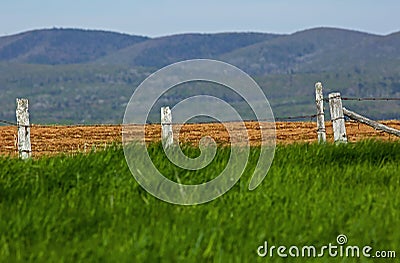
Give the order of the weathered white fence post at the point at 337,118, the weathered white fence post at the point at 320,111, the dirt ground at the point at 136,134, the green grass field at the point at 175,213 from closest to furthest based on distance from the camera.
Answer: the green grass field at the point at 175,213, the weathered white fence post at the point at 337,118, the weathered white fence post at the point at 320,111, the dirt ground at the point at 136,134

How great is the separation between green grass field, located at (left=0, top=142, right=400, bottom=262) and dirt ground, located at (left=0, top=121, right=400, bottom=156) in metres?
12.4

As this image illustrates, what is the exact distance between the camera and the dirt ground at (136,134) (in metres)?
24.8

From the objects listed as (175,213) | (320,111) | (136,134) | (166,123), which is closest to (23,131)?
(166,123)

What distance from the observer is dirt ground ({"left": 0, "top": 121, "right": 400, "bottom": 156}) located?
81.3 ft

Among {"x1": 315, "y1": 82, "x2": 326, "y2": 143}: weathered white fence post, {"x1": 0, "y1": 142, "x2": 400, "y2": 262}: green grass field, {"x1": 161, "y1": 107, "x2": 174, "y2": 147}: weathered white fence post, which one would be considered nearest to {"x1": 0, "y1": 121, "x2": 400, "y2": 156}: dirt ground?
{"x1": 315, "y1": 82, "x2": 326, "y2": 143}: weathered white fence post

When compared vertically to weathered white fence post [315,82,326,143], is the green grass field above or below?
below

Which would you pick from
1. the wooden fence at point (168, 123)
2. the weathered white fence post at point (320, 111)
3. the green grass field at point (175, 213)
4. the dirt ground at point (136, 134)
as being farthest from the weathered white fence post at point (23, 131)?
the weathered white fence post at point (320, 111)

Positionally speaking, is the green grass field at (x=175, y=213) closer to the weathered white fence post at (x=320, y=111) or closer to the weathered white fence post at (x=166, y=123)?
the weathered white fence post at (x=166, y=123)

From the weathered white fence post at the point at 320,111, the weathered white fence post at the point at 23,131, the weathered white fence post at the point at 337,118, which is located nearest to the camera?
the weathered white fence post at the point at 23,131

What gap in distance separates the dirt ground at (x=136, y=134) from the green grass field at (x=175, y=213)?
12429mm

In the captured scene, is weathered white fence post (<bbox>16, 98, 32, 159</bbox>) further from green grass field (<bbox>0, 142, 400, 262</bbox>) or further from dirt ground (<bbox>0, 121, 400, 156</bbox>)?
dirt ground (<bbox>0, 121, 400, 156</bbox>)

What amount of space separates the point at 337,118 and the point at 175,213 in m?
9.66

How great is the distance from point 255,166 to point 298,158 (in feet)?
3.72

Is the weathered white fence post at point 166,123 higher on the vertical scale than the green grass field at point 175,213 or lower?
higher
